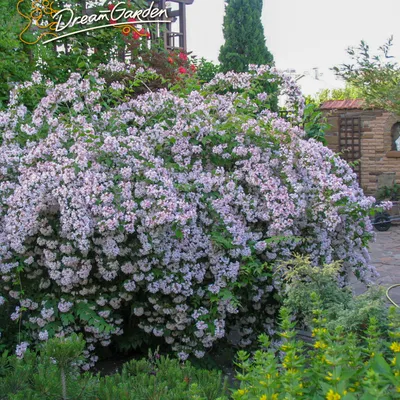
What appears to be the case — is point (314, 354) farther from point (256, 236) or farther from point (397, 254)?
point (397, 254)

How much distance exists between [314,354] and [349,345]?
0.24 m

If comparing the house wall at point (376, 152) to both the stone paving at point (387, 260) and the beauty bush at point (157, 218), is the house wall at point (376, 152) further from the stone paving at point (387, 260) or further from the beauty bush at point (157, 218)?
the beauty bush at point (157, 218)

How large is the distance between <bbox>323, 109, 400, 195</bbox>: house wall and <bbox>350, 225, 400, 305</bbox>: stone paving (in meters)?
2.49

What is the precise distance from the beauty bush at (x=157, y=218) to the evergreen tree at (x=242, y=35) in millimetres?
12101

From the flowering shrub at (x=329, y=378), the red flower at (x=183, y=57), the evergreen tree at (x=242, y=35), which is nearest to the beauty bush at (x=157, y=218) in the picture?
the flowering shrub at (x=329, y=378)

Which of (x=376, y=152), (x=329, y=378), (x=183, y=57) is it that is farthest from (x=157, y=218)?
(x=376, y=152)

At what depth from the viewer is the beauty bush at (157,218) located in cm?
372

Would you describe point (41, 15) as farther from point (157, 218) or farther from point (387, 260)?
point (387, 260)

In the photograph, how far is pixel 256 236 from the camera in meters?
4.14

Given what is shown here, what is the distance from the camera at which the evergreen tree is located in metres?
16.4

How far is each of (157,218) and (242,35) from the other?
1368 centimetres

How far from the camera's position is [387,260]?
8.32 meters

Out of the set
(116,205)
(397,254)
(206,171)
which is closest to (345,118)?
(397,254)

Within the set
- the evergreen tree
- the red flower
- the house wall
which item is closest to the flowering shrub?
the red flower
